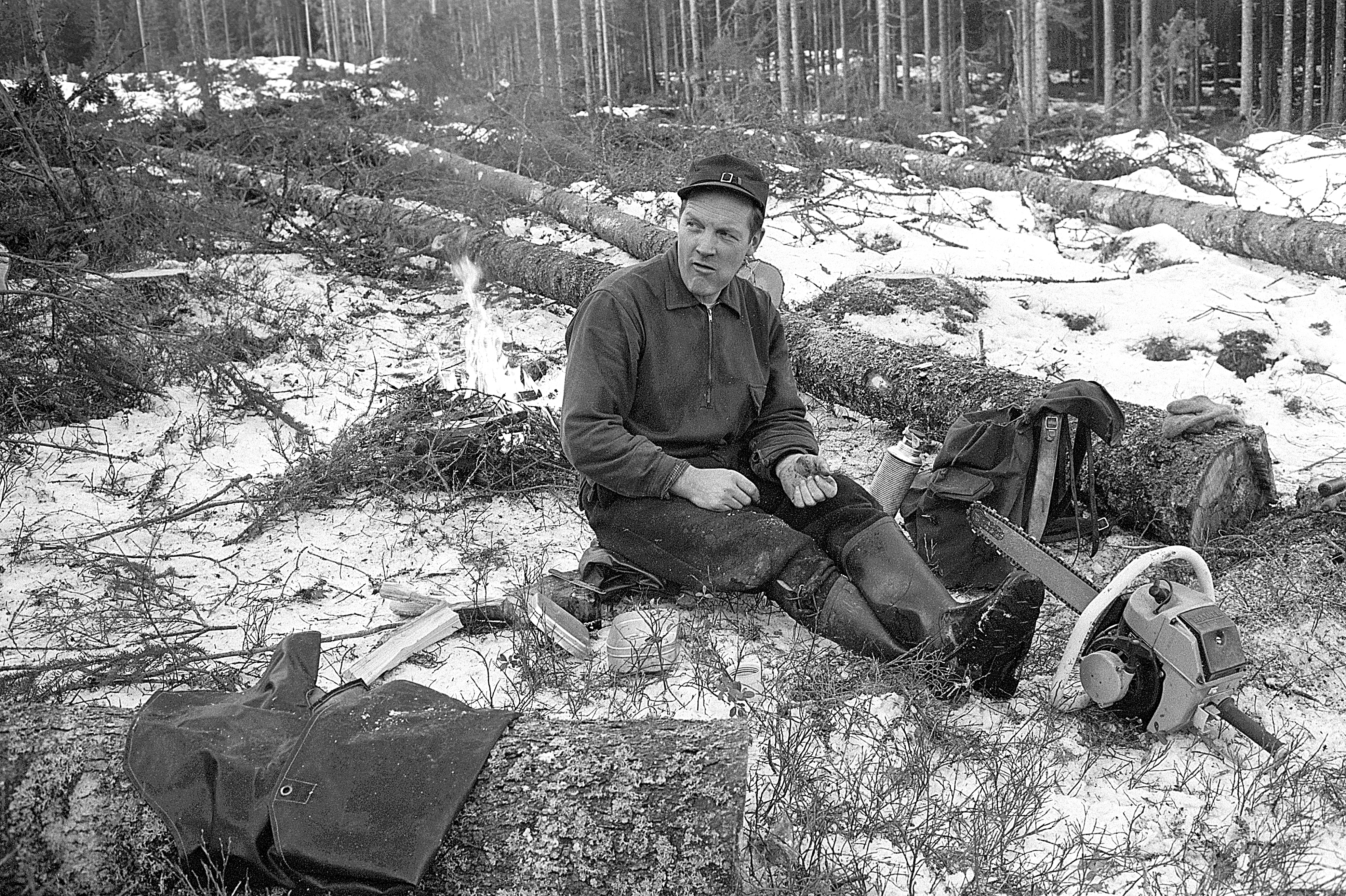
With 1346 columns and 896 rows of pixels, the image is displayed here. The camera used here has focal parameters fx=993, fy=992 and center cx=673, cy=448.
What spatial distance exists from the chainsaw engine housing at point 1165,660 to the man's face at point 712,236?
1.63 metres

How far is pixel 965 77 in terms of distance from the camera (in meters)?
29.1

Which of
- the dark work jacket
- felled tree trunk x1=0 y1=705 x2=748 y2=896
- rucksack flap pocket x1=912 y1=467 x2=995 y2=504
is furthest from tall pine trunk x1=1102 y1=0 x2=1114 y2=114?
felled tree trunk x1=0 y1=705 x2=748 y2=896

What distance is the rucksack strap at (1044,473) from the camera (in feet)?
11.8

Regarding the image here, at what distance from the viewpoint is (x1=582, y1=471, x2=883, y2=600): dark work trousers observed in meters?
3.22

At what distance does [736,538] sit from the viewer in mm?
3236

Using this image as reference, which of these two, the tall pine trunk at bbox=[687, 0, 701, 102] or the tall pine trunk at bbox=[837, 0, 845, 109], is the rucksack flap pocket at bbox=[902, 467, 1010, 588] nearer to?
the tall pine trunk at bbox=[837, 0, 845, 109]

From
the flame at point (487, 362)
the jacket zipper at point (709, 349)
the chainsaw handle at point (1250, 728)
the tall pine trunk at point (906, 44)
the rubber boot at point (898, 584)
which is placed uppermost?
the tall pine trunk at point (906, 44)

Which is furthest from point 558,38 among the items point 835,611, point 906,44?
point 835,611

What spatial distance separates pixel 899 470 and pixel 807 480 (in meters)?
0.56

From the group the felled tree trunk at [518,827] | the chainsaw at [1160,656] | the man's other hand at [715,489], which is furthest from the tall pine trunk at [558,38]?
the felled tree trunk at [518,827]

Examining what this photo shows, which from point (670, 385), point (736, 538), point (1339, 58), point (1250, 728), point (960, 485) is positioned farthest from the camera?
point (1339, 58)

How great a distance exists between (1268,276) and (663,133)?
780 cm

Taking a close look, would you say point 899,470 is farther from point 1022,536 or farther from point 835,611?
point 835,611

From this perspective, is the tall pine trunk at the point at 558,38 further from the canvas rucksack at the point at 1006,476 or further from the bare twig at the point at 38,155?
the canvas rucksack at the point at 1006,476
